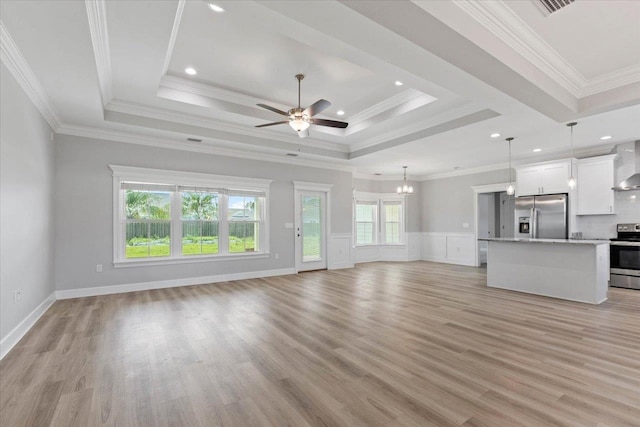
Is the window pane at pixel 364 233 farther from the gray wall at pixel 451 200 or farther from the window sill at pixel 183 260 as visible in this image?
the window sill at pixel 183 260

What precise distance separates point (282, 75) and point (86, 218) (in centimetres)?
413

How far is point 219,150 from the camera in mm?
6438

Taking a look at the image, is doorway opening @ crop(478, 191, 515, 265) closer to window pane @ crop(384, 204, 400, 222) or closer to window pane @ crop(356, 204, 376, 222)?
window pane @ crop(384, 204, 400, 222)

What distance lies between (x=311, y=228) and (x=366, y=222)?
106 inches

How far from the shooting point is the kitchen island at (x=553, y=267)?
4.68m

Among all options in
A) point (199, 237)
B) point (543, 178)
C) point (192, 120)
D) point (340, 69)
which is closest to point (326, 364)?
point (340, 69)

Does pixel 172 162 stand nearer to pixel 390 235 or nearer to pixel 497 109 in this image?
pixel 497 109

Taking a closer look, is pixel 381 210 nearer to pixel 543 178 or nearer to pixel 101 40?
pixel 543 178

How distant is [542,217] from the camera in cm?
699

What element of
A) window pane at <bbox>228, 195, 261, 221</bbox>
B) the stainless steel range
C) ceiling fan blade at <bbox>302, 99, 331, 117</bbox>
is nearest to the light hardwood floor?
the stainless steel range

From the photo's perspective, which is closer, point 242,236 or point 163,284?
point 163,284

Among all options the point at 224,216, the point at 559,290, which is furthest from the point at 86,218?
the point at 559,290

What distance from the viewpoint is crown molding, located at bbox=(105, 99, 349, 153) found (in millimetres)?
4879

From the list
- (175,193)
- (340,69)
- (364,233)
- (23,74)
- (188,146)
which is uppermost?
(340,69)
